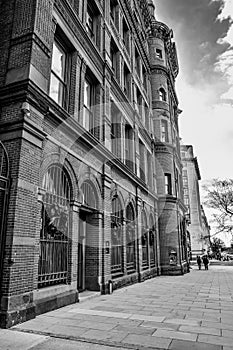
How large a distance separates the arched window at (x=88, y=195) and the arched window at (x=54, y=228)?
1.58 metres

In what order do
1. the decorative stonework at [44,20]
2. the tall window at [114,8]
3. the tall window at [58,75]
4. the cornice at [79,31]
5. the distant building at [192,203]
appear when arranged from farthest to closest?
the distant building at [192,203]
the tall window at [114,8]
the cornice at [79,31]
the tall window at [58,75]
the decorative stonework at [44,20]

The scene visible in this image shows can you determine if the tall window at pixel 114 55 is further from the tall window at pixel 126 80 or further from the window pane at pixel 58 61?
the window pane at pixel 58 61

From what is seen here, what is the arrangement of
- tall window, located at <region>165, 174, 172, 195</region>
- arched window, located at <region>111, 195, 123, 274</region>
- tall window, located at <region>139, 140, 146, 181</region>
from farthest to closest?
tall window, located at <region>165, 174, 172, 195</region>
tall window, located at <region>139, 140, 146, 181</region>
arched window, located at <region>111, 195, 123, 274</region>

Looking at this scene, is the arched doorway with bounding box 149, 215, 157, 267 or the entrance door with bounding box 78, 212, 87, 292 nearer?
the entrance door with bounding box 78, 212, 87, 292

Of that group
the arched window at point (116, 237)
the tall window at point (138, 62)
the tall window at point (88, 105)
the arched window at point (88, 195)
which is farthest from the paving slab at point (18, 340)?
the tall window at point (138, 62)

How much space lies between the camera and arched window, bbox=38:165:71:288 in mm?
8141

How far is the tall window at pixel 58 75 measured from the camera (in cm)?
1013

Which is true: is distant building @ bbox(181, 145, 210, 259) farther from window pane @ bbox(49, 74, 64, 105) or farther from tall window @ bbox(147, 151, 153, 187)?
window pane @ bbox(49, 74, 64, 105)

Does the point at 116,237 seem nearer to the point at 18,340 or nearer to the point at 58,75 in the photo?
the point at 58,75

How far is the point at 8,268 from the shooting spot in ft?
21.2

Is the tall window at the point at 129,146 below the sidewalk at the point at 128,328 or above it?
above

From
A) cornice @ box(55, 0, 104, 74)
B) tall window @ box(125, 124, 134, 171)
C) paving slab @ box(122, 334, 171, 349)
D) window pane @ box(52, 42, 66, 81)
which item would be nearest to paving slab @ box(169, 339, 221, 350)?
paving slab @ box(122, 334, 171, 349)

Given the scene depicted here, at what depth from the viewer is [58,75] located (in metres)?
10.4

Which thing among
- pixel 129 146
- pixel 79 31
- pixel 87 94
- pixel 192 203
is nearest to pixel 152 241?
pixel 129 146
